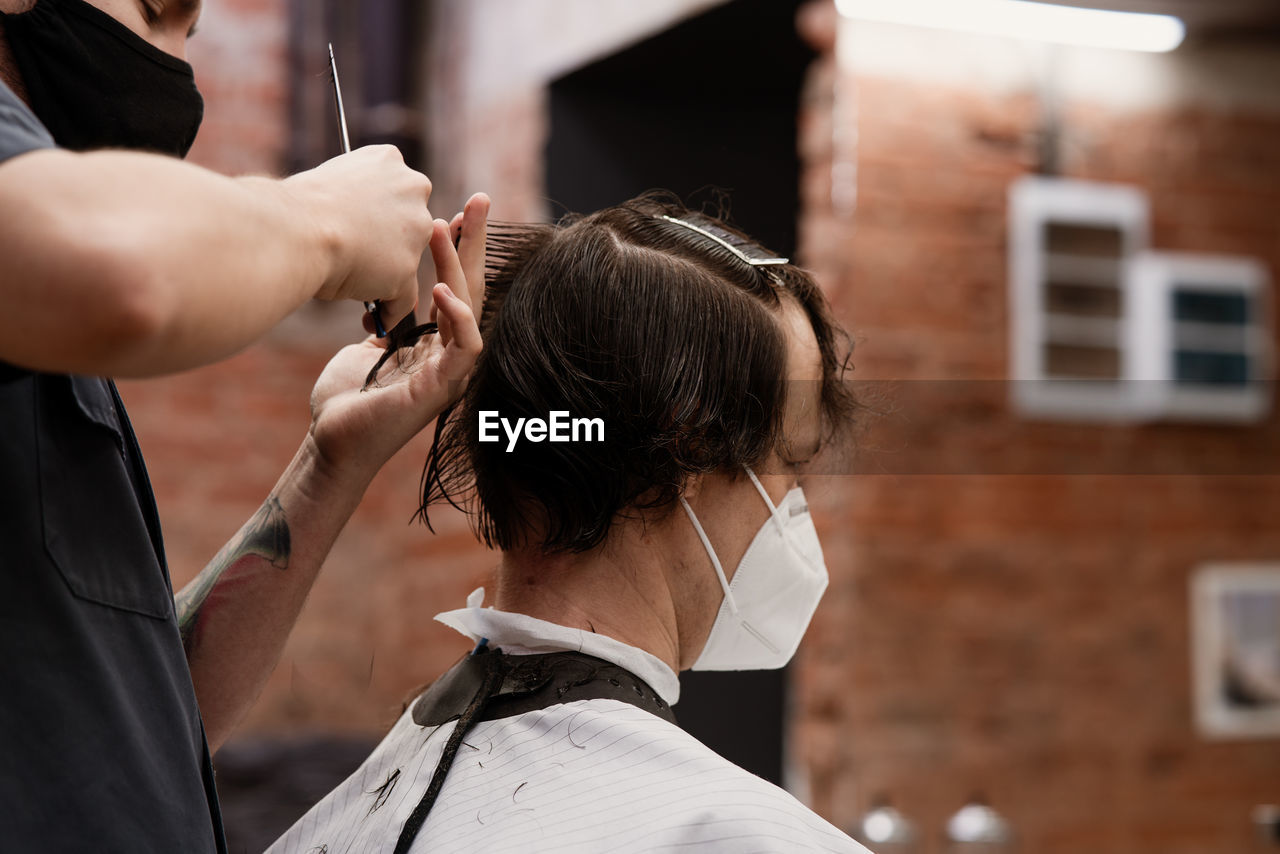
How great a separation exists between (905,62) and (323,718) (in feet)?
9.13

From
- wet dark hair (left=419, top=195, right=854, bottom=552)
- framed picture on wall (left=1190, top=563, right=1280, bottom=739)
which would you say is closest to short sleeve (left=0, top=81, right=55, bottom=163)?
wet dark hair (left=419, top=195, right=854, bottom=552)

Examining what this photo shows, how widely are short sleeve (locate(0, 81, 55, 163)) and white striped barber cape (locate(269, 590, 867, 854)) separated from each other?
1.90 ft

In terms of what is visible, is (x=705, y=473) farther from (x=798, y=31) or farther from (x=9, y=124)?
(x=798, y=31)

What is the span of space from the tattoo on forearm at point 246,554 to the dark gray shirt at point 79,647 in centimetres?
32

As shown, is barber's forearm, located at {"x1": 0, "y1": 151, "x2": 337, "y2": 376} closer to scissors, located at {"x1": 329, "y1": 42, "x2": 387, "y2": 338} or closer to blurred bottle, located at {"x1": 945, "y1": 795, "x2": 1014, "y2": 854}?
scissors, located at {"x1": 329, "y1": 42, "x2": 387, "y2": 338}

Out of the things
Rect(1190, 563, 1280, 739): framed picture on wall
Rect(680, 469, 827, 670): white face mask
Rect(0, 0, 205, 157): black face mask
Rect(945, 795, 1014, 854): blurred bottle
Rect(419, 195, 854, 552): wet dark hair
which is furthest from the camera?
Rect(1190, 563, 1280, 739): framed picture on wall

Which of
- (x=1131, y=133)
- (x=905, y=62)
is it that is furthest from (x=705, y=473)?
(x=1131, y=133)

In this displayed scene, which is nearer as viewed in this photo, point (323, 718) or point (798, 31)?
point (798, 31)

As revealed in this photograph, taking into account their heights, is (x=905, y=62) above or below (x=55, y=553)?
above

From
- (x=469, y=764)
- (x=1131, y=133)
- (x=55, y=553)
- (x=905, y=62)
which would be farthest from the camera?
(x=1131, y=133)

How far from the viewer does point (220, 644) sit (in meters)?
1.19

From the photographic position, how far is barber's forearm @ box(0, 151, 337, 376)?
0.59 meters

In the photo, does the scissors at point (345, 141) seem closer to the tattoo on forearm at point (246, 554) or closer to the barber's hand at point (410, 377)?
the barber's hand at point (410, 377)

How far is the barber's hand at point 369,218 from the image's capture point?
759 millimetres
